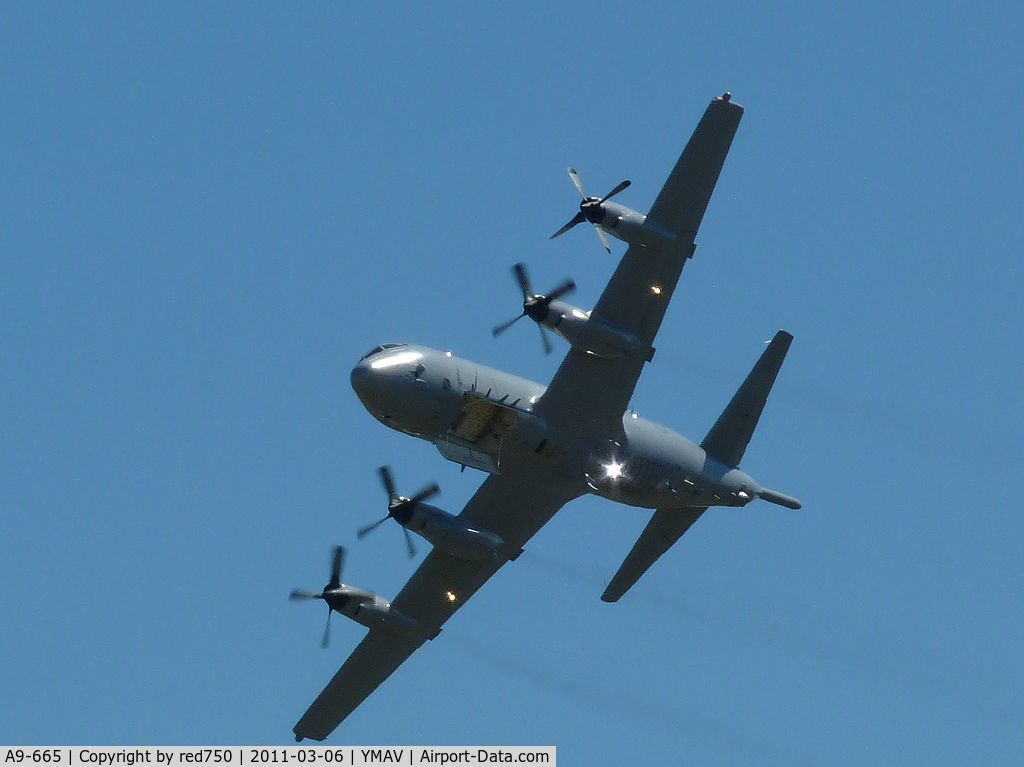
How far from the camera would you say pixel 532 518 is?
59.7 meters

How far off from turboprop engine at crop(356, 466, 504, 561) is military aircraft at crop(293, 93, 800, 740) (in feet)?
0.17

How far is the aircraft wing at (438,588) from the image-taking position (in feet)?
195

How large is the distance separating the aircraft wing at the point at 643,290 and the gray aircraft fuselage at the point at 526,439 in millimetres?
676

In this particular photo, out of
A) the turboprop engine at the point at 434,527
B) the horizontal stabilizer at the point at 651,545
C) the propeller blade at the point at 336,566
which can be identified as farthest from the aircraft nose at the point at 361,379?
the horizontal stabilizer at the point at 651,545

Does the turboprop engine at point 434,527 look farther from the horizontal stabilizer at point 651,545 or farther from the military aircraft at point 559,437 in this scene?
the horizontal stabilizer at point 651,545

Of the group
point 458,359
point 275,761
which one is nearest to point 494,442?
point 458,359

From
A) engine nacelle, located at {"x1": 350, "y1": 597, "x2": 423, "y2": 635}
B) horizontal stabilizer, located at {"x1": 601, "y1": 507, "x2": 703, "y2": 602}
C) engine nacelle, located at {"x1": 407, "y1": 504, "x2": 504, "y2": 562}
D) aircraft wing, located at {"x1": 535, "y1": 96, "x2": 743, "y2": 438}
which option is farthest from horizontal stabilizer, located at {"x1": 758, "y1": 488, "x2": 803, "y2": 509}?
engine nacelle, located at {"x1": 350, "y1": 597, "x2": 423, "y2": 635}

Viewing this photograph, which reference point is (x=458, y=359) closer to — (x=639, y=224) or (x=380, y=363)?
(x=380, y=363)

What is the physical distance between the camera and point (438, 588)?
6125 centimetres

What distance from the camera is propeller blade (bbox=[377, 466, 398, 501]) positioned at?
5797 cm

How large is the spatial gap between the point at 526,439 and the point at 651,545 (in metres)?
5.98

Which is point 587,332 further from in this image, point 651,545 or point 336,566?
point 336,566

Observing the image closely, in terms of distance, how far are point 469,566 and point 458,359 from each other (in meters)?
7.98

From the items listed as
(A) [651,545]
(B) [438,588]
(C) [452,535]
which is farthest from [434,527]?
(A) [651,545]
